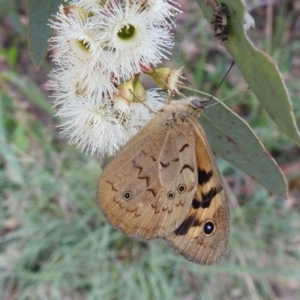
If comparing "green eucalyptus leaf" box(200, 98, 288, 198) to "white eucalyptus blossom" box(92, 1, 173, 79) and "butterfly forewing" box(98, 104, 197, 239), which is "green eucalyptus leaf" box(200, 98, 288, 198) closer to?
"butterfly forewing" box(98, 104, 197, 239)

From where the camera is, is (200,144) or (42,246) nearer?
(200,144)

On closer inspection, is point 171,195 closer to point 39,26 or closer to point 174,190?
point 174,190

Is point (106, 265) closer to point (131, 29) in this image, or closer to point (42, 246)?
point (42, 246)

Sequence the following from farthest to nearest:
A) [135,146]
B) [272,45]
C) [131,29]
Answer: [272,45]
[135,146]
[131,29]

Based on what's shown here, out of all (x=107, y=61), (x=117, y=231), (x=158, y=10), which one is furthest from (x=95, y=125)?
(x=117, y=231)

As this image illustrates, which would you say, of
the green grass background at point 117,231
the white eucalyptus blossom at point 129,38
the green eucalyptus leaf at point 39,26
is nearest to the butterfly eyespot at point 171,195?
the white eucalyptus blossom at point 129,38

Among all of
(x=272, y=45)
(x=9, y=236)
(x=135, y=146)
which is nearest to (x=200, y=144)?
(x=135, y=146)

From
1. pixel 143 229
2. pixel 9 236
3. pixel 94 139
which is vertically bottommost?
pixel 9 236
